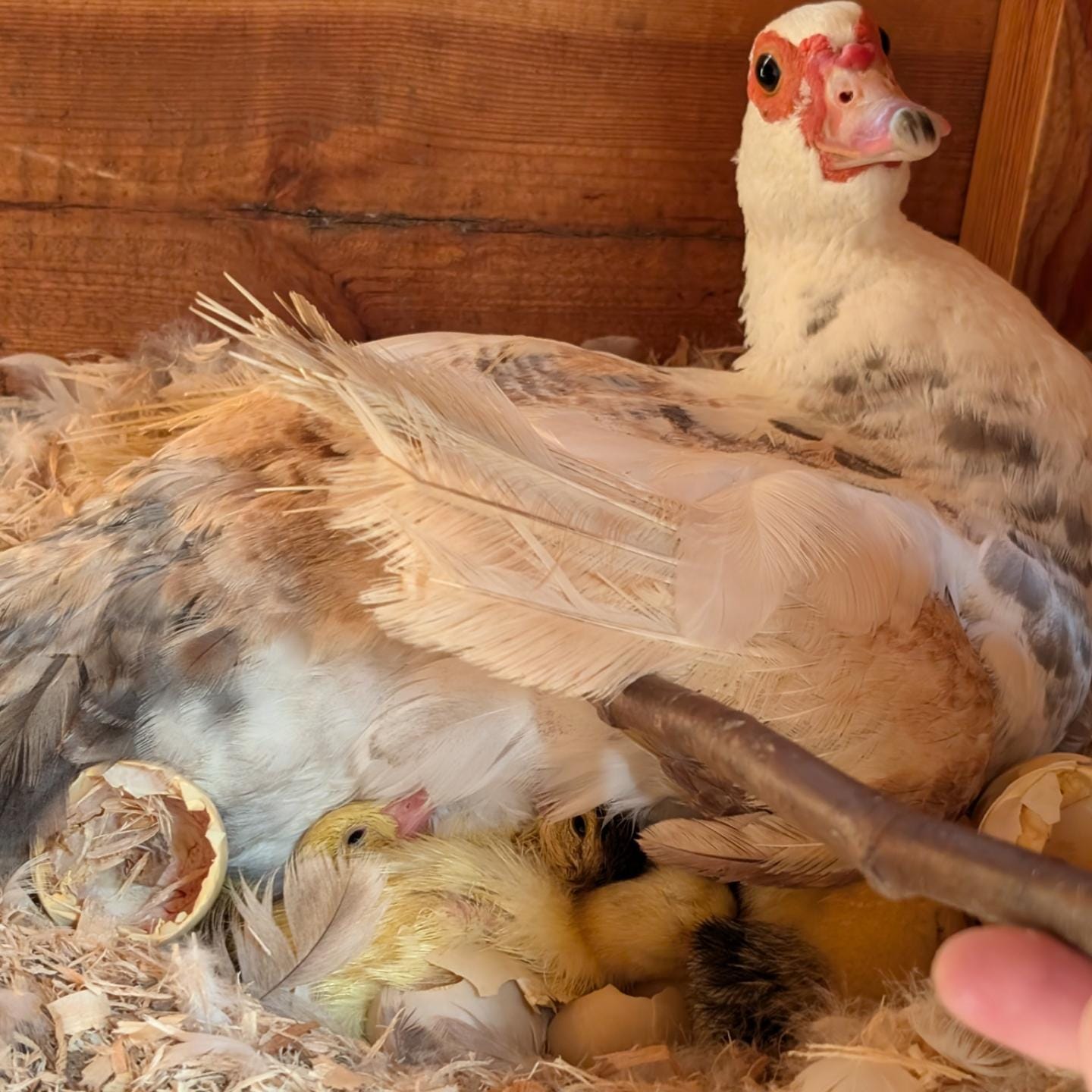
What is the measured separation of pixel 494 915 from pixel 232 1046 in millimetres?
232

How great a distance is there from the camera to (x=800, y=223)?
113 cm

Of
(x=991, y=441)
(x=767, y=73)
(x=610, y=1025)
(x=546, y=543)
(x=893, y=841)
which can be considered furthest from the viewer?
(x=767, y=73)

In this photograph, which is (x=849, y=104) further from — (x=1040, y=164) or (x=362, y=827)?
(x=362, y=827)

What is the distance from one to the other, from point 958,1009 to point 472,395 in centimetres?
50

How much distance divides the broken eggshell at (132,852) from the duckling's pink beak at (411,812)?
0.46 feet

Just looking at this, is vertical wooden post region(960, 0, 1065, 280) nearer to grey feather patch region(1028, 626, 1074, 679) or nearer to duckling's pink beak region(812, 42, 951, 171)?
duckling's pink beak region(812, 42, 951, 171)

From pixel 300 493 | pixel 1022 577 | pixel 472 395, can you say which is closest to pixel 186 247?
pixel 300 493

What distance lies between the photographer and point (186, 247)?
4.52 ft

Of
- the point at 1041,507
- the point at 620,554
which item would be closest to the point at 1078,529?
the point at 1041,507

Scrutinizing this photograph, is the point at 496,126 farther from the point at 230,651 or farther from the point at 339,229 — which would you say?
the point at 230,651

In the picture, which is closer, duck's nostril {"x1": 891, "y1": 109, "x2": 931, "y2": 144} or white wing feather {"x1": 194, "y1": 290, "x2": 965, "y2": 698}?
white wing feather {"x1": 194, "y1": 290, "x2": 965, "y2": 698}

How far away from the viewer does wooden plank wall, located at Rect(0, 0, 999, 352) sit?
1319 millimetres

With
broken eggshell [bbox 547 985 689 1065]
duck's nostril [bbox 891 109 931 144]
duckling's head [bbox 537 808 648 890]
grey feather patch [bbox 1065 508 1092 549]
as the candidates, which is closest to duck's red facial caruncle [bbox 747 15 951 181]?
duck's nostril [bbox 891 109 931 144]

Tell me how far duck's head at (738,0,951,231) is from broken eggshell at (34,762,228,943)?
2.68 feet
